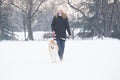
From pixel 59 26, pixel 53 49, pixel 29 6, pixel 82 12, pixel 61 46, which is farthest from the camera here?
pixel 29 6

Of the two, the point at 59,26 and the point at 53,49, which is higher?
the point at 59,26

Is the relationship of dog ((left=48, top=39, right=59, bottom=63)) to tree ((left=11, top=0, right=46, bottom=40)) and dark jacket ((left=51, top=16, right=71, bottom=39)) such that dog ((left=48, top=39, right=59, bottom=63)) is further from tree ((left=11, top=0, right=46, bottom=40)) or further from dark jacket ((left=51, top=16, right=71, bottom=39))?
tree ((left=11, top=0, right=46, bottom=40))

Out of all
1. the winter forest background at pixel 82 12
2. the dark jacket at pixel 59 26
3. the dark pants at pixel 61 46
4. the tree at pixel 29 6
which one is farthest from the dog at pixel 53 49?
the tree at pixel 29 6

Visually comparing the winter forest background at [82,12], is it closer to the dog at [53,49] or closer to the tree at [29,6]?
the tree at [29,6]

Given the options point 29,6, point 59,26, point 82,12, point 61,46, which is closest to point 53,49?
point 61,46

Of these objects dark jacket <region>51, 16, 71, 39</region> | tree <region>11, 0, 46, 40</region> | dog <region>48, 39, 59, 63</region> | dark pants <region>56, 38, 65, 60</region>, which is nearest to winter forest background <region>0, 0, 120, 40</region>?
tree <region>11, 0, 46, 40</region>

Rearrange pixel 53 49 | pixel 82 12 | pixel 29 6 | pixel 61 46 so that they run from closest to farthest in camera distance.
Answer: pixel 53 49, pixel 61 46, pixel 82 12, pixel 29 6

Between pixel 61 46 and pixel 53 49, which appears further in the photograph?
pixel 61 46

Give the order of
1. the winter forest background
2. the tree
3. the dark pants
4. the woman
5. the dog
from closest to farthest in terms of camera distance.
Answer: the dog
the dark pants
the woman
the winter forest background
the tree

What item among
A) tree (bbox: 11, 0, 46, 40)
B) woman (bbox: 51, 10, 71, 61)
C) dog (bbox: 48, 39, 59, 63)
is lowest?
dog (bbox: 48, 39, 59, 63)

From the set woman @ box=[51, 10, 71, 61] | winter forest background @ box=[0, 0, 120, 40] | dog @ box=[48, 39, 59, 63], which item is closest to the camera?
dog @ box=[48, 39, 59, 63]

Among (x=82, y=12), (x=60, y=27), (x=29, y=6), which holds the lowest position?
(x=60, y=27)

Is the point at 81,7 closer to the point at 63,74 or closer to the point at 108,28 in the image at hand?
the point at 108,28

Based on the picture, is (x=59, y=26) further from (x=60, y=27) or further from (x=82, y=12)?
(x=82, y=12)
